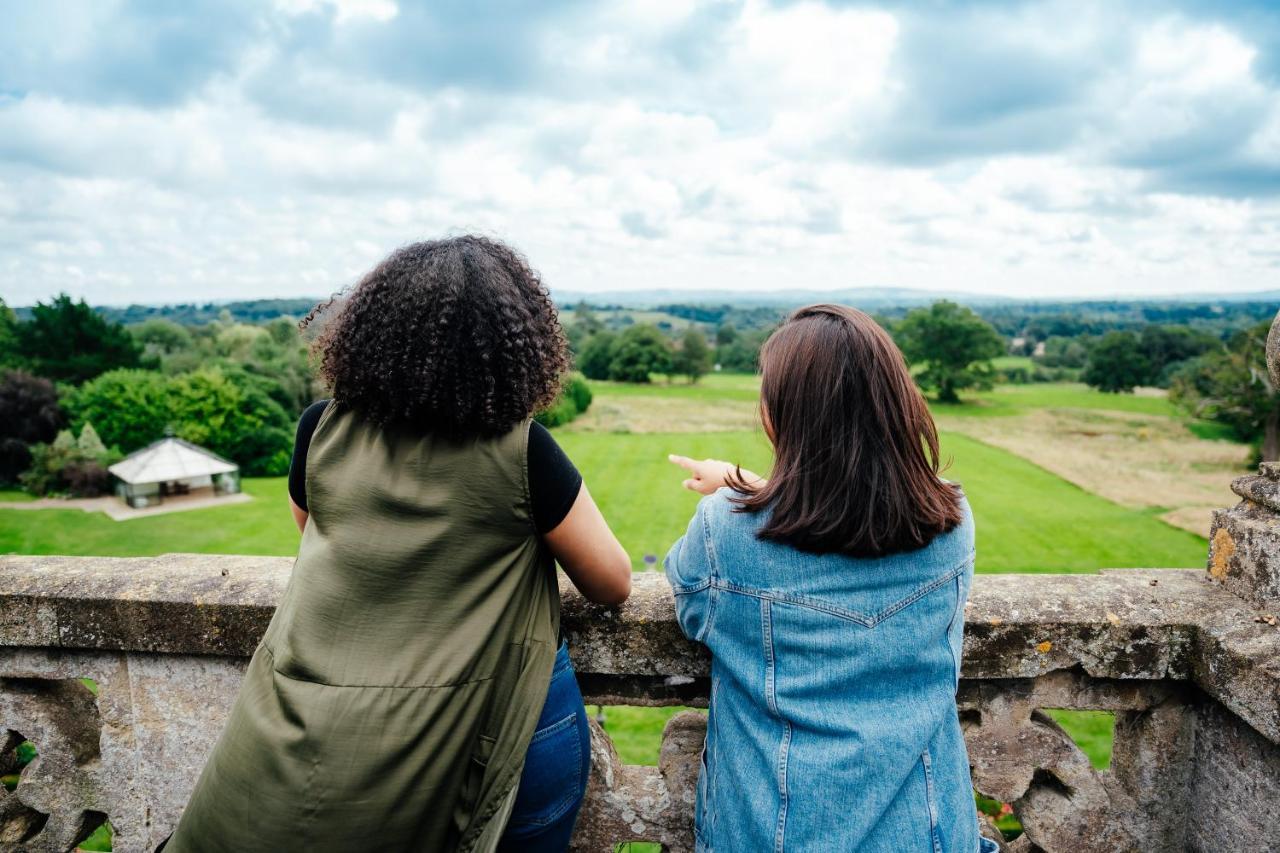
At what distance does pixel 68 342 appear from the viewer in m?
55.0

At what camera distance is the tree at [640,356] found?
291ft

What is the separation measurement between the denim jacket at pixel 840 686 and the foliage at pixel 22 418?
53905 millimetres

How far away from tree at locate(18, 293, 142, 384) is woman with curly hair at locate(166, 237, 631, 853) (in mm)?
65163

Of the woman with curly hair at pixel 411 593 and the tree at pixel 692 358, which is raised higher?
the woman with curly hair at pixel 411 593

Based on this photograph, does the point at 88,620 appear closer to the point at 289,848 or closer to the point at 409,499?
the point at 289,848

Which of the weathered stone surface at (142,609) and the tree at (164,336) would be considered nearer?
the weathered stone surface at (142,609)

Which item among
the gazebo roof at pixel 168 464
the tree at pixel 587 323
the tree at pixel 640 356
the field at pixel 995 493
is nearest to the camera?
the field at pixel 995 493

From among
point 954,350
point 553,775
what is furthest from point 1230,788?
point 954,350

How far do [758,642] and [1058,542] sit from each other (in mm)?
37390

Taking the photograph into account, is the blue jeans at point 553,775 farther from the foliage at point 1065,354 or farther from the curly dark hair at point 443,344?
the foliage at point 1065,354

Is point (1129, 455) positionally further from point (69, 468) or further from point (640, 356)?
point (69, 468)

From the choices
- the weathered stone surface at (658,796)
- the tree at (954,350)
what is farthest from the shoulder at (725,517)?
the tree at (954,350)

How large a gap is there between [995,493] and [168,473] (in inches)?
1703

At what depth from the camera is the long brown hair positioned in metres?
1.62
